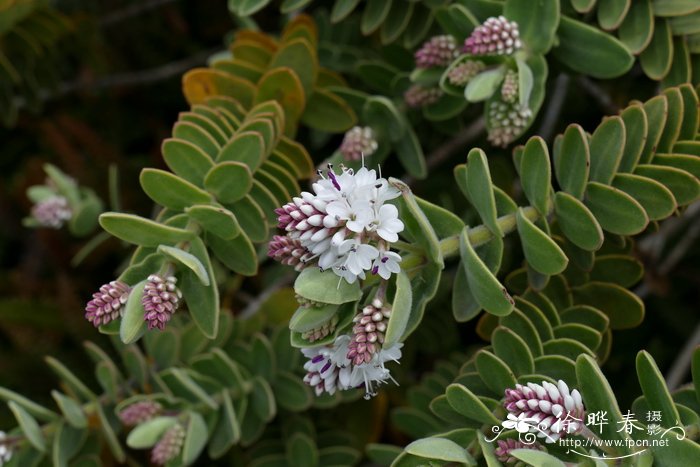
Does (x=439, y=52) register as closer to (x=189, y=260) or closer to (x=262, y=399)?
(x=189, y=260)

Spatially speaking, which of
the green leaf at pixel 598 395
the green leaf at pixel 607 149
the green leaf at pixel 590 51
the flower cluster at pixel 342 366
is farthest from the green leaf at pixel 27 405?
the green leaf at pixel 590 51

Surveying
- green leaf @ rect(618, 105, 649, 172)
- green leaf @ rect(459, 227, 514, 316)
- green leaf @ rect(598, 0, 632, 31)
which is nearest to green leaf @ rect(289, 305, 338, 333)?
green leaf @ rect(459, 227, 514, 316)

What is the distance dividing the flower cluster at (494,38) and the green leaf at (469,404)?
0.69 metres

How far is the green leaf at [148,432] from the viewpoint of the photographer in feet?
5.34

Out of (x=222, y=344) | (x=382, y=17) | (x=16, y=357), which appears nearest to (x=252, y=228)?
(x=222, y=344)

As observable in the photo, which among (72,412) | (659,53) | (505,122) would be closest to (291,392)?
(72,412)

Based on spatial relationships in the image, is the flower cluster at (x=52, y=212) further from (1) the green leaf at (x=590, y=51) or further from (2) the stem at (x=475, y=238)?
(1) the green leaf at (x=590, y=51)

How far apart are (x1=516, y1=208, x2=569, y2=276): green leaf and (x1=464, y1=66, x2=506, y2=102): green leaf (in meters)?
0.26

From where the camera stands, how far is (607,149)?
1461 millimetres

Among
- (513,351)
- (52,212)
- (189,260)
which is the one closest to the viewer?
(189,260)

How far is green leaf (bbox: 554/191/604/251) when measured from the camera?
4.63ft

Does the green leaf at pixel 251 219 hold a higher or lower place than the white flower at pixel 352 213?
lower

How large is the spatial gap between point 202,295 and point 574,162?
750mm

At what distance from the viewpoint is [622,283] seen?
1.75 meters
